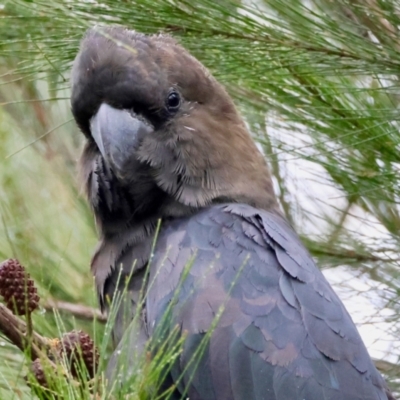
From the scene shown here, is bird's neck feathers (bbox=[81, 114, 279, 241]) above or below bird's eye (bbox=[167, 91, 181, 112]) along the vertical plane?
below

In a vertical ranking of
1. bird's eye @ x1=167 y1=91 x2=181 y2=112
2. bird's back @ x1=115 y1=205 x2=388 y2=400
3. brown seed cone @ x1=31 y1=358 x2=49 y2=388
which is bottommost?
bird's back @ x1=115 y1=205 x2=388 y2=400

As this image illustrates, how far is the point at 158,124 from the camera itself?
6.45 feet

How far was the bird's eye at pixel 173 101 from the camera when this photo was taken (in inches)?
77.9

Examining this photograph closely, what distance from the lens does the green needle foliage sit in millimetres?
2025

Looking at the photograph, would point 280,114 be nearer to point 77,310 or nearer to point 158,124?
point 158,124

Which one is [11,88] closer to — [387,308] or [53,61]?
[53,61]

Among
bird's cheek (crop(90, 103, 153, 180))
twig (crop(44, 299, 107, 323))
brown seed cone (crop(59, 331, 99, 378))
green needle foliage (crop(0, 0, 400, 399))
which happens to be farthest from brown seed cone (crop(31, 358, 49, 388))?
twig (crop(44, 299, 107, 323))

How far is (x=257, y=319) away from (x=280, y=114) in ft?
2.30

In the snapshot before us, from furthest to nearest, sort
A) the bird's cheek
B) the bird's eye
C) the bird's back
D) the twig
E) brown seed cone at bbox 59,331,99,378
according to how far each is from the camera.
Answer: the twig → the bird's eye → the bird's cheek → the bird's back → brown seed cone at bbox 59,331,99,378

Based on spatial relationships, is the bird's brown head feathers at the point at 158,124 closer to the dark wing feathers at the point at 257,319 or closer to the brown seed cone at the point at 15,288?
the dark wing feathers at the point at 257,319

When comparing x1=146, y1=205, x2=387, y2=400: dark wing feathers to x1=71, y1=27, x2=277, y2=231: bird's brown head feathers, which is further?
x1=71, y1=27, x2=277, y2=231: bird's brown head feathers

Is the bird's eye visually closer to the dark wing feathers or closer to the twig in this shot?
the dark wing feathers

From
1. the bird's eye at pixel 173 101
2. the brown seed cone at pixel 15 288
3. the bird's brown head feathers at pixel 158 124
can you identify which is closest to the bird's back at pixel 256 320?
the bird's brown head feathers at pixel 158 124

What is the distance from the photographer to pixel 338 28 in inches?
79.1
